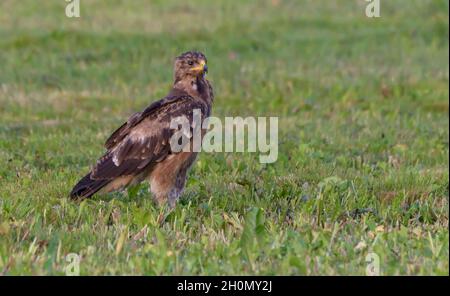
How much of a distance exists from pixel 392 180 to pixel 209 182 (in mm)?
1727

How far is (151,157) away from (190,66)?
1.00 m

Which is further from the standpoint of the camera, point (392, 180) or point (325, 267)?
point (392, 180)

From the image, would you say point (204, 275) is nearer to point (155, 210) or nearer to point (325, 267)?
point (325, 267)

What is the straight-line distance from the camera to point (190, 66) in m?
9.03

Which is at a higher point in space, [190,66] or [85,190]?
[190,66]

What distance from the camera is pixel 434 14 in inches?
812

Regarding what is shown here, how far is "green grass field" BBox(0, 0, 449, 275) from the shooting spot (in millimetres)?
6656

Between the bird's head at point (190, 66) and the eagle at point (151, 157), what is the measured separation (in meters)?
0.23

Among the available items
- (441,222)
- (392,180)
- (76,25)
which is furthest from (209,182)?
(76,25)

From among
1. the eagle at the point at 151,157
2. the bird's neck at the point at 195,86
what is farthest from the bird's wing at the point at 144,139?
the bird's neck at the point at 195,86

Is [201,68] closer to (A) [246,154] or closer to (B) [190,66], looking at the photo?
(B) [190,66]

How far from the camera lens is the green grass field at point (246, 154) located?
6.66 meters

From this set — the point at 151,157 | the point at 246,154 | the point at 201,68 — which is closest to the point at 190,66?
the point at 201,68

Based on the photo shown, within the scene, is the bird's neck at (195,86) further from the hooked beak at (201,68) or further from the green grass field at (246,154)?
the green grass field at (246,154)
